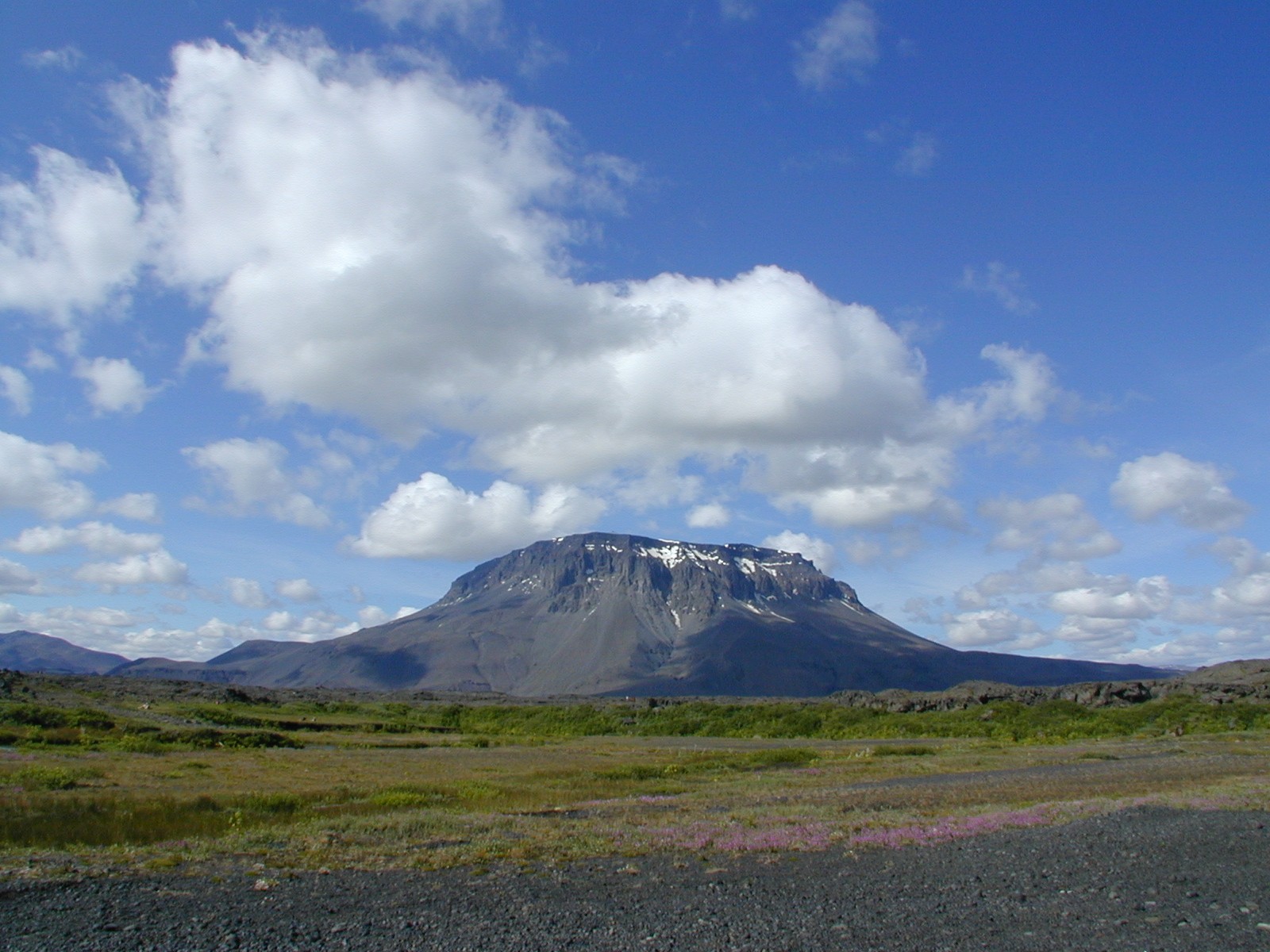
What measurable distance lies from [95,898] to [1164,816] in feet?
80.4

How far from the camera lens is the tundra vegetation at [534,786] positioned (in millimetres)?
20453

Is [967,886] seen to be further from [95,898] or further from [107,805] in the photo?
[107,805]

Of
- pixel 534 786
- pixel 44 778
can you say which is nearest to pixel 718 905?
pixel 534 786

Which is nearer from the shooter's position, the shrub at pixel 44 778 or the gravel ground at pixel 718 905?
the gravel ground at pixel 718 905

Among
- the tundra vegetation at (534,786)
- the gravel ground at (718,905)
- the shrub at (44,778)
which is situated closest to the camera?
the gravel ground at (718,905)

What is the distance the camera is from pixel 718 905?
14.6 metres

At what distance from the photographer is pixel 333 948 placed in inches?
479

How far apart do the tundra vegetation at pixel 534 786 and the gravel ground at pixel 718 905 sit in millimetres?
2099

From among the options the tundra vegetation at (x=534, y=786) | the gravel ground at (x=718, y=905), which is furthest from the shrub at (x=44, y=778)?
the gravel ground at (x=718, y=905)

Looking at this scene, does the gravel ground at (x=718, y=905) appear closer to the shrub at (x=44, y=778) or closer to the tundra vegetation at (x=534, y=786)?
the tundra vegetation at (x=534, y=786)

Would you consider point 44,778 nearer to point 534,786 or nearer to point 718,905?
point 534,786

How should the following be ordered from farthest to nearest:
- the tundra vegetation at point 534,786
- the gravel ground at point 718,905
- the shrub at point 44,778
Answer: the shrub at point 44,778
the tundra vegetation at point 534,786
the gravel ground at point 718,905

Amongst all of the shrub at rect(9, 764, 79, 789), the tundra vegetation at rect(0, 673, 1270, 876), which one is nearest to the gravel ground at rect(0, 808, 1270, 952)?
the tundra vegetation at rect(0, 673, 1270, 876)

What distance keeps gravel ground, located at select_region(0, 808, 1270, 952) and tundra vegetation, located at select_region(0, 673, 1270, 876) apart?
2.10 meters
